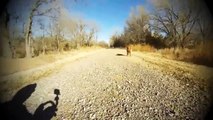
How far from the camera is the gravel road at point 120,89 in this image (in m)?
2.99

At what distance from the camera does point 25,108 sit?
3.02m

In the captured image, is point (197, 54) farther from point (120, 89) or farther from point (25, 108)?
point (25, 108)

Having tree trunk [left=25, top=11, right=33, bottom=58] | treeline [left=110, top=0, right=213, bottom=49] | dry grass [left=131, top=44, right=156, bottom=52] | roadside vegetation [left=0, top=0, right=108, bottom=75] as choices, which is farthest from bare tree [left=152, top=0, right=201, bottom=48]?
tree trunk [left=25, top=11, right=33, bottom=58]

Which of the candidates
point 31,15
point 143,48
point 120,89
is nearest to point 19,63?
point 31,15

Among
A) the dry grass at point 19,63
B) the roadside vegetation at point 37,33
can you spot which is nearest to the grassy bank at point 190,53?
the roadside vegetation at point 37,33

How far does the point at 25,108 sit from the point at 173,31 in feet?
6.91

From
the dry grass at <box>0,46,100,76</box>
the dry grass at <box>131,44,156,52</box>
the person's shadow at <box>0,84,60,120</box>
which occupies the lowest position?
the person's shadow at <box>0,84,60,120</box>

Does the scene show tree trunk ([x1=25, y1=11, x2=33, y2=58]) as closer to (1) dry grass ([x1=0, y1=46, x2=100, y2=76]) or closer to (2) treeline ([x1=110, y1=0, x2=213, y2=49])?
(1) dry grass ([x1=0, y1=46, x2=100, y2=76])

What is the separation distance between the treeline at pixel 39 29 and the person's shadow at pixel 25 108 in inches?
19.1

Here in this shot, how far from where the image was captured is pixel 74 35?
333 cm

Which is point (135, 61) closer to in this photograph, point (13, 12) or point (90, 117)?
point (90, 117)

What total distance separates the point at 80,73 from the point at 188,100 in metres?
1.43

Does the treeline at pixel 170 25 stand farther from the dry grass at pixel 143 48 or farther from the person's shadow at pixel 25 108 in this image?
the person's shadow at pixel 25 108

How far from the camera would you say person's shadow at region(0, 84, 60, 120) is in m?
3.00
